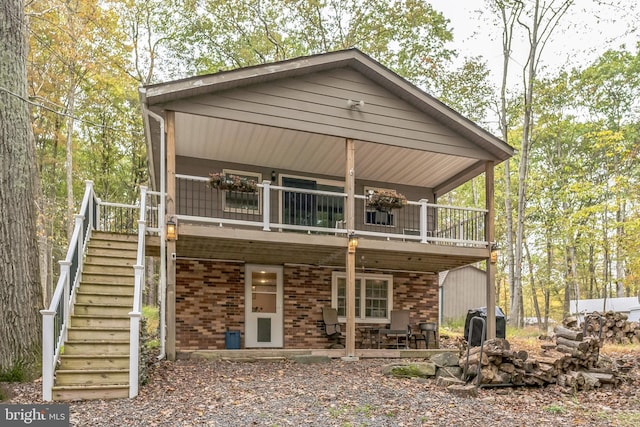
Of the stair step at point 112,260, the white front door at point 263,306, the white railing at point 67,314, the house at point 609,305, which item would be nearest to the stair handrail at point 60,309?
the white railing at point 67,314

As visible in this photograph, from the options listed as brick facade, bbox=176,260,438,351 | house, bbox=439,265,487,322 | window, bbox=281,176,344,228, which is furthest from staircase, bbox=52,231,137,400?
house, bbox=439,265,487,322

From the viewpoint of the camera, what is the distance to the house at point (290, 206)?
384 inches

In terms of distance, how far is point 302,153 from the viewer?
12445 millimetres

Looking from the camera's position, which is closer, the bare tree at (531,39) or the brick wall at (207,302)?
the brick wall at (207,302)

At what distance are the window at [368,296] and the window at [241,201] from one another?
111 inches

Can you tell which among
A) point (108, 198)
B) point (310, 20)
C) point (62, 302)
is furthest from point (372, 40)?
point (62, 302)

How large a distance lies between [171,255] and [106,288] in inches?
48.0

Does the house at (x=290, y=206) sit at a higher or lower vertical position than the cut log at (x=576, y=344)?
higher

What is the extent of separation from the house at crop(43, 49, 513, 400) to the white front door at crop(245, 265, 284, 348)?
0.11 ft

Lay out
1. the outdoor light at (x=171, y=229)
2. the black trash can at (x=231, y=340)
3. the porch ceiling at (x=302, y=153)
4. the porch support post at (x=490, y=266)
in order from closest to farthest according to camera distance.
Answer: the outdoor light at (x=171, y=229) < the porch ceiling at (x=302, y=153) < the porch support post at (x=490, y=266) < the black trash can at (x=231, y=340)

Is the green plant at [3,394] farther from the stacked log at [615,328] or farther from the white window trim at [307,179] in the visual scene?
the stacked log at [615,328]

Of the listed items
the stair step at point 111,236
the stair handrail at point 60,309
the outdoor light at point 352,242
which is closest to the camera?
the stair handrail at point 60,309

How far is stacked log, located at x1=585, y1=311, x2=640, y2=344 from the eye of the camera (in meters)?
14.9

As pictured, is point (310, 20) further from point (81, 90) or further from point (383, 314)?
point (383, 314)
